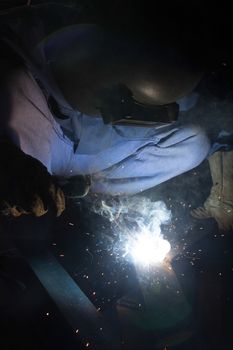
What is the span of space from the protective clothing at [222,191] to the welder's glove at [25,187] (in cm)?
187

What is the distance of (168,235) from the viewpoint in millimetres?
3615

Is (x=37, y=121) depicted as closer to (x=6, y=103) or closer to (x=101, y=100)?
(x=6, y=103)

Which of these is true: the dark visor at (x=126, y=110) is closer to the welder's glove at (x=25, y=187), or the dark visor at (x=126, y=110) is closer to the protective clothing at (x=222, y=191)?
the welder's glove at (x=25, y=187)

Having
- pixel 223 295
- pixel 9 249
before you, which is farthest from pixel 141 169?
pixel 223 295

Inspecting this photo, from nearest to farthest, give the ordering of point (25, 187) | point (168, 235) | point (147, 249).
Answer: point (25, 187) → point (147, 249) → point (168, 235)

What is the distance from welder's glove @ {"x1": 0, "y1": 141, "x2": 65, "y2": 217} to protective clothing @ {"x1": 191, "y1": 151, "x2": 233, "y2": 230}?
6.12ft

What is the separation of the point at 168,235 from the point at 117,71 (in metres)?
2.10

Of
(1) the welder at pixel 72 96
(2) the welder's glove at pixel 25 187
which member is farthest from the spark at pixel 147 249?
(2) the welder's glove at pixel 25 187

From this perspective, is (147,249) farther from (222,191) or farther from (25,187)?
(25,187)

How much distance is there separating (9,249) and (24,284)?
0.29 m

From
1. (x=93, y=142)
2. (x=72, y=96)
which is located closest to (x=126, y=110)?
(x=72, y=96)

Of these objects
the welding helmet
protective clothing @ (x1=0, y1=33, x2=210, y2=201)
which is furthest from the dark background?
protective clothing @ (x1=0, y1=33, x2=210, y2=201)

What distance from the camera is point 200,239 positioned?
12.0 ft

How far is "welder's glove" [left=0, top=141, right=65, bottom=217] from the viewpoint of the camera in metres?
1.60
